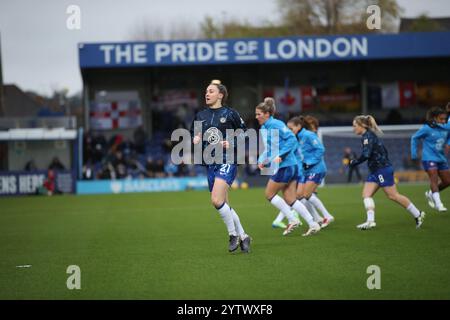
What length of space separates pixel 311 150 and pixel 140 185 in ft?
64.3

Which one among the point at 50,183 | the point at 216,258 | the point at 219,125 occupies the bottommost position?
the point at 50,183

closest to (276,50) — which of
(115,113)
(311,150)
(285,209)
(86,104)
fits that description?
(115,113)

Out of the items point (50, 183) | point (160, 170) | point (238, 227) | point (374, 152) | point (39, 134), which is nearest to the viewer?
point (238, 227)

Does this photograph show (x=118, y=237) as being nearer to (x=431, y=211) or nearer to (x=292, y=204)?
(x=292, y=204)

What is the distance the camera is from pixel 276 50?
1449 inches

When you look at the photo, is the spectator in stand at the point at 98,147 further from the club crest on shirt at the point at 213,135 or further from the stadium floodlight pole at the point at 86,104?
the club crest on shirt at the point at 213,135

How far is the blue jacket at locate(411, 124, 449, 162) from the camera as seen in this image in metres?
16.1

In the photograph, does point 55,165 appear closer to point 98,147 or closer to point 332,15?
point 98,147

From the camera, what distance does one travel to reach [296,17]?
54250 millimetres

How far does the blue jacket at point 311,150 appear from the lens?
14789mm

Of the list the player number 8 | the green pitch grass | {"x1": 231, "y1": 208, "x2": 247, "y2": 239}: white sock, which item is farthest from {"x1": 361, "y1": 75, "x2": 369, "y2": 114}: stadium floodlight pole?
the player number 8

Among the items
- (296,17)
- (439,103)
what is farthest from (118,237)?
(296,17)
